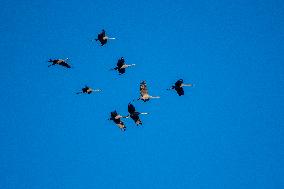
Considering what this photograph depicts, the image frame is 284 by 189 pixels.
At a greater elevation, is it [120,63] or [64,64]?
[64,64]

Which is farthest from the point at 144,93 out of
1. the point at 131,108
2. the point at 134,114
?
the point at 131,108

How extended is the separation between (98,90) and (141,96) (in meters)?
4.10

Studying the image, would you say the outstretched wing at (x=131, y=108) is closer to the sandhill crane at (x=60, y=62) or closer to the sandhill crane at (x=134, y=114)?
the sandhill crane at (x=134, y=114)

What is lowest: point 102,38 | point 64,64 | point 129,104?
point 129,104

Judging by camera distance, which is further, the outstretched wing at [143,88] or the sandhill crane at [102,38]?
the sandhill crane at [102,38]

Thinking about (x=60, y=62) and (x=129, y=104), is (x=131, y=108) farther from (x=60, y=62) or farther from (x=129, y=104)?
(x=60, y=62)

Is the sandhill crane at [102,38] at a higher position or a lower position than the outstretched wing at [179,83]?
higher

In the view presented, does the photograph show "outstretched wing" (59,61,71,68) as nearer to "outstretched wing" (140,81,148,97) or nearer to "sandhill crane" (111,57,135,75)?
"sandhill crane" (111,57,135,75)

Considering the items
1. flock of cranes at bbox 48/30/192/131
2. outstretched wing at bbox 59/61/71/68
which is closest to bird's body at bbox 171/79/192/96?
flock of cranes at bbox 48/30/192/131

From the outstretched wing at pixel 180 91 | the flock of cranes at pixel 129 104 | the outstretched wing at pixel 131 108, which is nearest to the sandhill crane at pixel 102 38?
the flock of cranes at pixel 129 104

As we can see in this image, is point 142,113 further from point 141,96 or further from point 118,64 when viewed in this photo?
point 118,64

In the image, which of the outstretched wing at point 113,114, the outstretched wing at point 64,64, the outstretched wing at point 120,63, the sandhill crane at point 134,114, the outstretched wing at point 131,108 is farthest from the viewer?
the outstretched wing at point 64,64

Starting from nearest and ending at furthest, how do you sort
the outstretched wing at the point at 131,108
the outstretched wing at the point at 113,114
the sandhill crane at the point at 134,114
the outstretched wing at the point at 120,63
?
1. the outstretched wing at the point at 131,108
2. the sandhill crane at the point at 134,114
3. the outstretched wing at the point at 113,114
4. the outstretched wing at the point at 120,63

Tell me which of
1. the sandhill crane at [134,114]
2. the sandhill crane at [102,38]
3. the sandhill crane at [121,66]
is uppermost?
the sandhill crane at [102,38]
